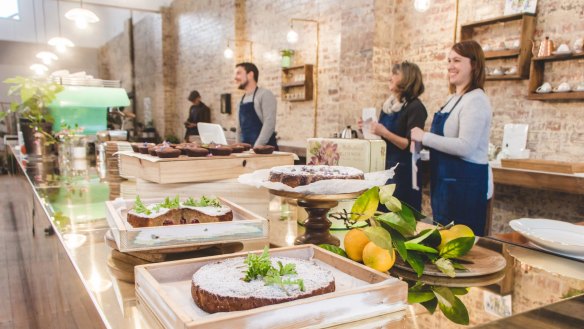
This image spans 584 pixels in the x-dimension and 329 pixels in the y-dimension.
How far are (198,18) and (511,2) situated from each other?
754cm

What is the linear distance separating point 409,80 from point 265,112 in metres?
1.21

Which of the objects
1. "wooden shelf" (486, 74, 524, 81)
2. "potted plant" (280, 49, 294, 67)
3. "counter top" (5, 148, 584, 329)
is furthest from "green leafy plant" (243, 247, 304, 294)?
"potted plant" (280, 49, 294, 67)

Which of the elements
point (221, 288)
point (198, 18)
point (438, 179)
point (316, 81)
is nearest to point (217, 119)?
point (198, 18)

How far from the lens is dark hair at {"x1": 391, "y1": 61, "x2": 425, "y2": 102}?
3131mm

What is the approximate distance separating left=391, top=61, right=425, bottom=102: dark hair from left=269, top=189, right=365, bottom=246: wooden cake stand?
2209mm

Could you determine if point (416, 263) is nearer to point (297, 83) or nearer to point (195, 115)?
point (297, 83)

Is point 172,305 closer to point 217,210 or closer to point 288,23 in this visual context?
point 217,210

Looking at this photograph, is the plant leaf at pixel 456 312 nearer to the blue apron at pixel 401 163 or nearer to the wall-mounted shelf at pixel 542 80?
the blue apron at pixel 401 163

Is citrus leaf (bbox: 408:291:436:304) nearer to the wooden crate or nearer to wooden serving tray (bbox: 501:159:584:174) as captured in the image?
the wooden crate

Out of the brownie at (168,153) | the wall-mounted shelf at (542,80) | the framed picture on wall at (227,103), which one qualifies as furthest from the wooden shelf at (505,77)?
the framed picture on wall at (227,103)

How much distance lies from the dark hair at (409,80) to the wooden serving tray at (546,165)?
110cm

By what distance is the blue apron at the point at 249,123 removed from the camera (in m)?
3.78

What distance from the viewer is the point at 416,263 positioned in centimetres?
86

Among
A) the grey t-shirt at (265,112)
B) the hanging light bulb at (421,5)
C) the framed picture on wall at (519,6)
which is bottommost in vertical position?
the grey t-shirt at (265,112)
